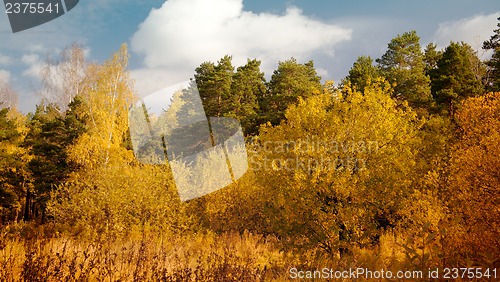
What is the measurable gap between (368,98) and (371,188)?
3.04 metres

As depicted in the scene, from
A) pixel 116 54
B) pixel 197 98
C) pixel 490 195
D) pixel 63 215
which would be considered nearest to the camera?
pixel 490 195

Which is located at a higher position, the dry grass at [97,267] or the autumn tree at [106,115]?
the autumn tree at [106,115]

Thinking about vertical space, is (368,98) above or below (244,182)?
above

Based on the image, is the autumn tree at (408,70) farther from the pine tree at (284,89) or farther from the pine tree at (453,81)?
the pine tree at (284,89)

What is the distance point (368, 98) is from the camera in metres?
13.0

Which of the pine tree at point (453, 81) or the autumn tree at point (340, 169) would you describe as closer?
the autumn tree at point (340, 169)

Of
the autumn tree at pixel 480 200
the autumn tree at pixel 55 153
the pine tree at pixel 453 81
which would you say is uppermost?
the pine tree at pixel 453 81

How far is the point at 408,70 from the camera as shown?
32312 mm

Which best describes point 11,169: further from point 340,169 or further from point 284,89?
point 340,169

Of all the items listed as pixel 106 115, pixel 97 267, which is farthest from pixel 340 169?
pixel 106 115

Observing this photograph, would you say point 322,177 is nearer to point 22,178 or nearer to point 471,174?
point 471,174

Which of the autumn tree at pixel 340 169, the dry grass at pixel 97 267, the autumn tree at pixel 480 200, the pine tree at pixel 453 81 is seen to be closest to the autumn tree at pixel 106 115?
the autumn tree at pixel 340 169

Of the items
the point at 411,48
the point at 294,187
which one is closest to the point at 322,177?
the point at 294,187

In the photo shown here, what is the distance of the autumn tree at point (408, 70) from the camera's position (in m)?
30.1
